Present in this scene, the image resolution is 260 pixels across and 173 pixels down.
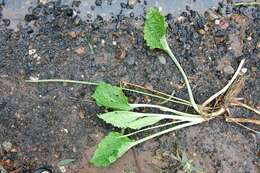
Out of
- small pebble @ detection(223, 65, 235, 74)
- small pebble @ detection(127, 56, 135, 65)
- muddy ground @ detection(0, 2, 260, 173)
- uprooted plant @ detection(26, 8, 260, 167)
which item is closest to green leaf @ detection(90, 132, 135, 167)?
uprooted plant @ detection(26, 8, 260, 167)

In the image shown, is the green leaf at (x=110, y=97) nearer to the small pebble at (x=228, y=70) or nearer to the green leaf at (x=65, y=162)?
the green leaf at (x=65, y=162)

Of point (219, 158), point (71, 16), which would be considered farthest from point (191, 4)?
point (219, 158)

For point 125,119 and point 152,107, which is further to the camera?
point 152,107

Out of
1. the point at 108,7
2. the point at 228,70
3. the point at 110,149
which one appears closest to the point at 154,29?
the point at 108,7

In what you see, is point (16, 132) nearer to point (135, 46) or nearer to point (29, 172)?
point (29, 172)

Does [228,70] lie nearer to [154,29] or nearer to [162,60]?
[162,60]

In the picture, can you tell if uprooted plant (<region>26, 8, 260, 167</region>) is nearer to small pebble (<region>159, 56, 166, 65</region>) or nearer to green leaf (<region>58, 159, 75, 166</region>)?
small pebble (<region>159, 56, 166, 65</region>)
